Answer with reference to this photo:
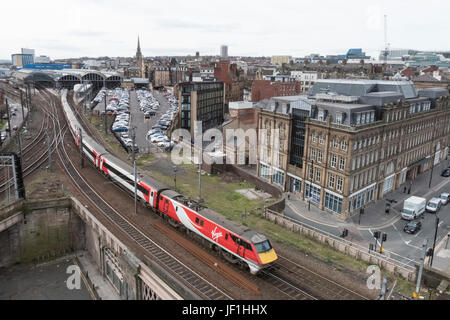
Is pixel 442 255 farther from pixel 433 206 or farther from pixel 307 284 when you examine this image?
pixel 307 284

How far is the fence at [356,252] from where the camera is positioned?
99.6 ft

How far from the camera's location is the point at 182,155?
7112 centimetres

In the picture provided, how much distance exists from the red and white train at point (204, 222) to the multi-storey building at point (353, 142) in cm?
2022

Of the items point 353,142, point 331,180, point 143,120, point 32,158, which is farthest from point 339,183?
point 143,120

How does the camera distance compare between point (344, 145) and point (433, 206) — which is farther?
point (433, 206)

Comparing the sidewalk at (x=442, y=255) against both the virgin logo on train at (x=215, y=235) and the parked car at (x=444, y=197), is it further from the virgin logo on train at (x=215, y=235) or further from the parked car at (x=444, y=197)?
the virgin logo on train at (x=215, y=235)

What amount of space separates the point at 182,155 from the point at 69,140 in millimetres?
24679

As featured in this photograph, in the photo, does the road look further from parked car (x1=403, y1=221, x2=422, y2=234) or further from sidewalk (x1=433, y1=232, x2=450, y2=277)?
sidewalk (x1=433, y1=232, x2=450, y2=277)

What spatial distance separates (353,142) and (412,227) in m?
12.3

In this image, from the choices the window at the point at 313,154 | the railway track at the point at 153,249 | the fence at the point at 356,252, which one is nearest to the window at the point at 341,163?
the window at the point at 313,154

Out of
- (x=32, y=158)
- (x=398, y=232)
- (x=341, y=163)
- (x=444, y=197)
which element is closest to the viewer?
(x=398, y=232)

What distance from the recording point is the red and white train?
91.7ft

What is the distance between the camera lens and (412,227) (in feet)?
139

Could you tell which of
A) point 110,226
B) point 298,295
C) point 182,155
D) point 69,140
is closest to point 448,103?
point 182,155
